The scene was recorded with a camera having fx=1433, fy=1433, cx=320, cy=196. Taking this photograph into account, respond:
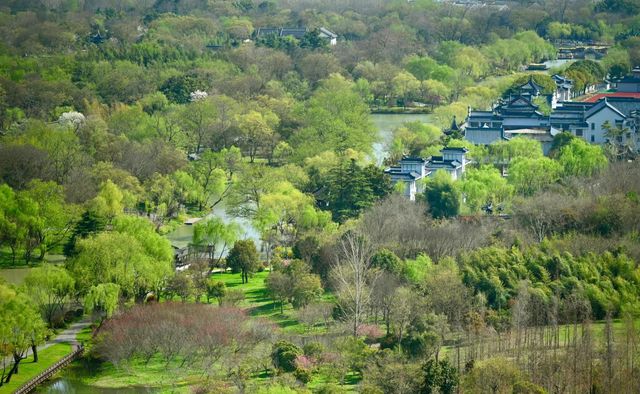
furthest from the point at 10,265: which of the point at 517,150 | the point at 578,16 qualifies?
the point at 578,16

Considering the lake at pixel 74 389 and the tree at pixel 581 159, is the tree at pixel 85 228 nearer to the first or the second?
the lake at pixel 74 389

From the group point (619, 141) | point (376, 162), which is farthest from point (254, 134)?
point (619, 141)

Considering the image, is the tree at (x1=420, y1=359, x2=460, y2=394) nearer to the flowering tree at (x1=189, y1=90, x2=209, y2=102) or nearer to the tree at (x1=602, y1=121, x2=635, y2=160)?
the tree at (x1=602, y1=121, x2=635, y2=160)

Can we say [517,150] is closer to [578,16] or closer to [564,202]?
[564,202]

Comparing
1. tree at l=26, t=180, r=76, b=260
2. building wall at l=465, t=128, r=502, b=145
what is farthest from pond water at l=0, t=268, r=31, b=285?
building wall at l=465, t=128, r=502, b=145

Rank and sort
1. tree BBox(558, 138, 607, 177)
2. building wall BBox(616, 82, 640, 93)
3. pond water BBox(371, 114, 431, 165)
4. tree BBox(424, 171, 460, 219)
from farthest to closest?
building wall BBox(616, 82, 640, 93) → pond water BBox(371, 114, 431, 165) → tree BBox(558, 138, 607, 177) → tree BBox(424, 171, 460, 219)

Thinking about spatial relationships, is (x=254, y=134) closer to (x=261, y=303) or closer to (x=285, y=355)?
(x=261, y=303)
